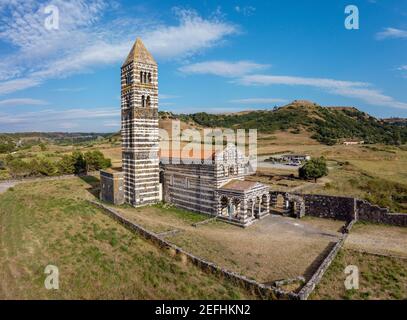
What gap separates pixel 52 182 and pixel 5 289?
32.9 meters

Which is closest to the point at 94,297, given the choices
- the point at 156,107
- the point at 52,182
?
the point at 156,107

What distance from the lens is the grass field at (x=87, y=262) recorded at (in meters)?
15.0

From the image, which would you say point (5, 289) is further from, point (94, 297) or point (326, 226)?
point (326, 226)

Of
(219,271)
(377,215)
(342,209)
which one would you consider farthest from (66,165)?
(377,215)

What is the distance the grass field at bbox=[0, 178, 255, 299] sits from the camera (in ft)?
49.2

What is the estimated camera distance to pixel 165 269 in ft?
56.4

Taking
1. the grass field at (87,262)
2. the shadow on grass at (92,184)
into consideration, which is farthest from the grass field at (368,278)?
the shadow on grass at (92,184)

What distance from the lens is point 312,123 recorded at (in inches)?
4860

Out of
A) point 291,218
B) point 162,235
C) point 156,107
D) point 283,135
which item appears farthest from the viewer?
point 283,135

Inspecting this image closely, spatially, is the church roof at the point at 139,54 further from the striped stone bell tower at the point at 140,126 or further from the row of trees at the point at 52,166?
the row of trees at the point at 52,166

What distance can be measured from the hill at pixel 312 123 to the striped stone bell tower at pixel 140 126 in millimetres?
77736

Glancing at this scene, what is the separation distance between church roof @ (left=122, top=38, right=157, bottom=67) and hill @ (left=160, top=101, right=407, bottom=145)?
78238 mm

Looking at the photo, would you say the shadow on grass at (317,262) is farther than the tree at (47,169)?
No

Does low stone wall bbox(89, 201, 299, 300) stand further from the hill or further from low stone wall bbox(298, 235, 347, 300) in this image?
the hill
